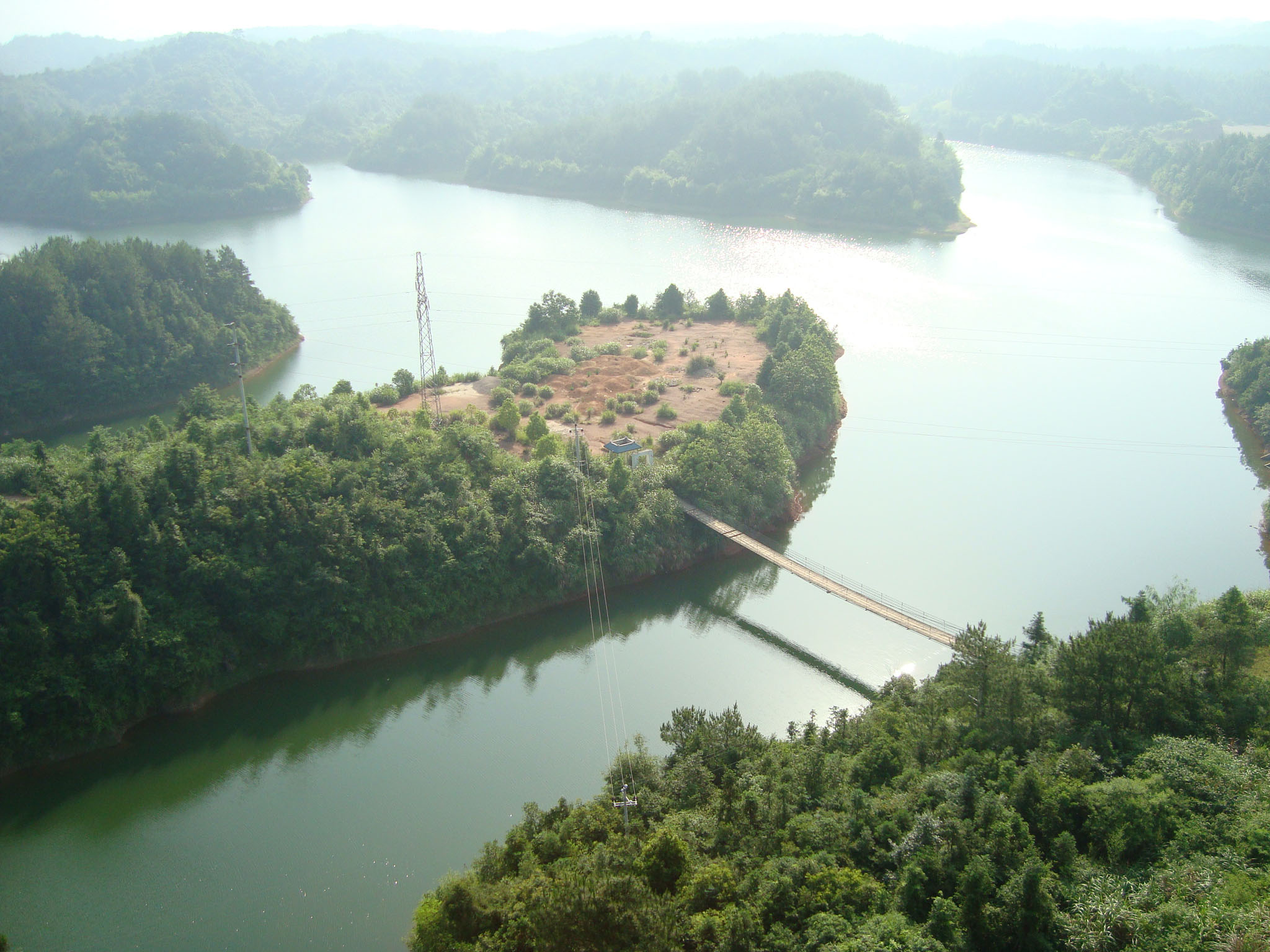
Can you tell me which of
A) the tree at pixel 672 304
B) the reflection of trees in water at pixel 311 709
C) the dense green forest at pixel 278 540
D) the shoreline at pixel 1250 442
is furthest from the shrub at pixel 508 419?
the shoreline at pixel 1250 442

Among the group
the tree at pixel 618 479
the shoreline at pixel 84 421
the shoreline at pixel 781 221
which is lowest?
the shoreline at pixel 84 421

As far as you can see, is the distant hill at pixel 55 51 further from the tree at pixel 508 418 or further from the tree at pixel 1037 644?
the tree at pixel 1037 644

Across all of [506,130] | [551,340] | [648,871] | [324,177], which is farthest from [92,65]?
[648,871]

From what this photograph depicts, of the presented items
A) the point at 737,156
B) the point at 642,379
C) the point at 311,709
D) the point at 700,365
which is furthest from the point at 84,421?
the point at 737,156

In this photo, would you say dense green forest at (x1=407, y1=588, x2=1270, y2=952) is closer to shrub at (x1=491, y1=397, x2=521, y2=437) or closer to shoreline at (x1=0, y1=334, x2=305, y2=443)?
shrub at (x1=491, y1=397, x2=521, y2=437)

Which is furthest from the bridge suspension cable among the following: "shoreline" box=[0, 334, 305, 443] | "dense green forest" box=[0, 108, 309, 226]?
"dense green forest" box=[0, 108, 309, 226]
